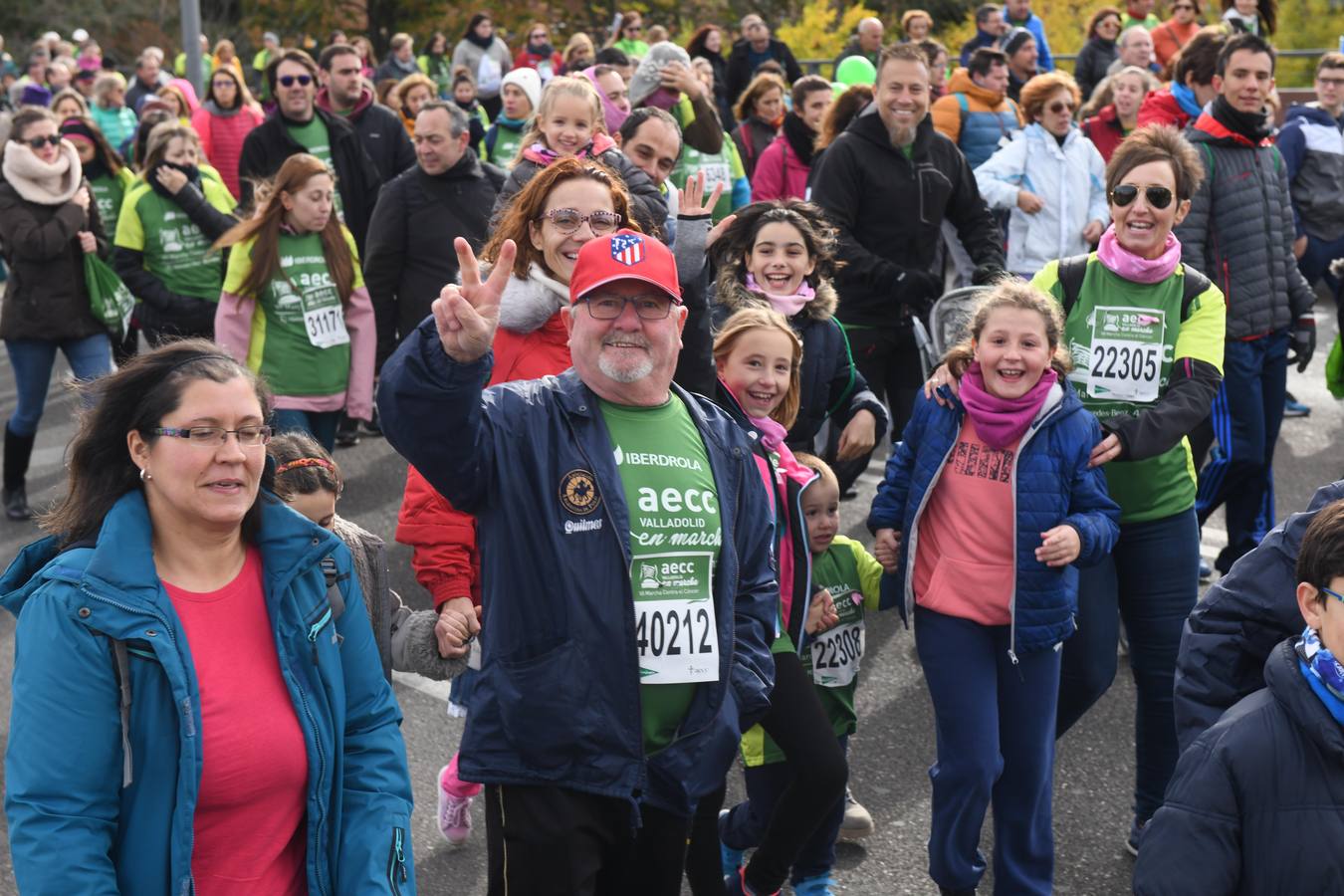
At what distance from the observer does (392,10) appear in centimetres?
3272

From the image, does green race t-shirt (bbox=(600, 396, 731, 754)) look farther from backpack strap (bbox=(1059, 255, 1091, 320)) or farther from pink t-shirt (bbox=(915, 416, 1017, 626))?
backpack strap (bbox=(1059, 255, 1091, 320))

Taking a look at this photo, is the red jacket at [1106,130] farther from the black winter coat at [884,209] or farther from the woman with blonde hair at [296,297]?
the woman with blonde hair at [296,297]

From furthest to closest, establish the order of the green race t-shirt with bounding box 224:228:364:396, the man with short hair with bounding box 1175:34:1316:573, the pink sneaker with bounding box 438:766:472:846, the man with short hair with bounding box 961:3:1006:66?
the man with short hair with bounding box 961:3:1006:66
the green race t-shirt with bounding box 224:228:364:396
the man with short hair with bounding box 1175:34:1316:573
the pink sneaker with bounding box 438:766:472:846

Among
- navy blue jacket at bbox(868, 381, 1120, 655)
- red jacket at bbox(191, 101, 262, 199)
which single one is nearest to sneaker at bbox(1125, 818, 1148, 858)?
navy blue jacket at bbox(868, 381, 1120, 655)

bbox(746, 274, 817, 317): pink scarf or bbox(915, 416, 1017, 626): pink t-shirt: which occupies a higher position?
bbox(746, 274, 817, 317): pink scarf

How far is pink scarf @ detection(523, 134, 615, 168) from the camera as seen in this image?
20.1 feet

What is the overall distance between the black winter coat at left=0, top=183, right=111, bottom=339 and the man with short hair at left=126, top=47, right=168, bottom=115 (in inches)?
380

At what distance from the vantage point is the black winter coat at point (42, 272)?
8.55 meters

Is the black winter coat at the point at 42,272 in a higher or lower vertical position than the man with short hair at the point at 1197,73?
lower

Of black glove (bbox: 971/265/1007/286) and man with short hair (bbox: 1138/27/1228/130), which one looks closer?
black glove (bbox: 971/265/1007/286)

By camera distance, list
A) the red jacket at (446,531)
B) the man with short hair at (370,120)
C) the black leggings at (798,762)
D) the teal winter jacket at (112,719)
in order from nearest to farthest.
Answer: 1. the teal winter jacket at (112,719)
2. the red jacket at (446,531)
3. the black leggings at (798,762)
4. the man with short hair at (370,120)

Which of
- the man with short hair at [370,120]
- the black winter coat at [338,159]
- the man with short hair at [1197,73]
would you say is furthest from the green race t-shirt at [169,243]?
the man with short hair at [1197,73]

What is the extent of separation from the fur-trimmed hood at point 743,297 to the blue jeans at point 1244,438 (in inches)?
81.1

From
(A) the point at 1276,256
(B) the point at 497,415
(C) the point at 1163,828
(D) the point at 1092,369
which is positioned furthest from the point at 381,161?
(C) the point at 1163,828
